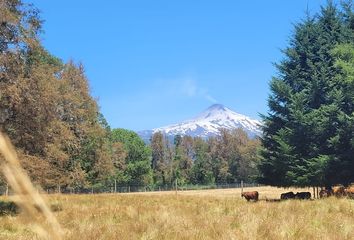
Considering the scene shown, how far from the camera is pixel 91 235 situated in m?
8.05

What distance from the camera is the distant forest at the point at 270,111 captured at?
17.5 m

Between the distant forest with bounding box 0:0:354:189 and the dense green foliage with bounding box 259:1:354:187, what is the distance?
63 mm

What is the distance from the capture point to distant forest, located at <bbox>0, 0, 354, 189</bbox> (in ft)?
57.3

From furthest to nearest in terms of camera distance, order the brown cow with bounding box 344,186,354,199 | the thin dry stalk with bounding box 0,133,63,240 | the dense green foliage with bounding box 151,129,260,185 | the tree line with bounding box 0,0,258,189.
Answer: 1. the dense green foliage with bounding box 151,129,260,185
2. the brown cow with bounding box 344,186,354,199
3. the tree line with bounding box 0,0,258,189
4. the thin dry stalk with bounding box 0,133,63,240

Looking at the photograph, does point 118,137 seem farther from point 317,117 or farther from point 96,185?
point 317,117

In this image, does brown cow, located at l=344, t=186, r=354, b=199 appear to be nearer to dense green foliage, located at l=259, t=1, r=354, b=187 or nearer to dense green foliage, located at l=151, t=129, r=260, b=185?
dense green foliage, located at l=259, t=1, r=354, b=187

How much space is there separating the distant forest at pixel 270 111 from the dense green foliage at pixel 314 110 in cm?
6

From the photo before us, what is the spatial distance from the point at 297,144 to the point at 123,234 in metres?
23.7

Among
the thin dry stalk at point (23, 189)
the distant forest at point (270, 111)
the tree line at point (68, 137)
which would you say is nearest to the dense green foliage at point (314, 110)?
the distant forest at point (270, 111)

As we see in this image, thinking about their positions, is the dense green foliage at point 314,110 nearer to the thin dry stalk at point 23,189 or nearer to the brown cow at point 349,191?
the brown cow at point 349,191

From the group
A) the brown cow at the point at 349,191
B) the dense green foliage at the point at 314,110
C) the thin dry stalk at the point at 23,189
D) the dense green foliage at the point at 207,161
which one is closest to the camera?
the thin dry stalk at the point at 23,189

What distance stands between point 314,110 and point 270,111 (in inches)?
145

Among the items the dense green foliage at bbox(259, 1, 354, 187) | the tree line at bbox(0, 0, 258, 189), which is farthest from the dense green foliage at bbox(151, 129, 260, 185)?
the dense green foliage at bbox(259, 1, 354, 187)

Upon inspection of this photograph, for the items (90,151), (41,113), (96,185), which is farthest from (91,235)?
(96,185)
